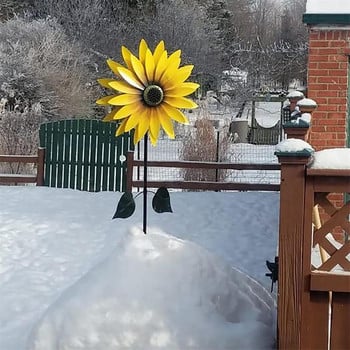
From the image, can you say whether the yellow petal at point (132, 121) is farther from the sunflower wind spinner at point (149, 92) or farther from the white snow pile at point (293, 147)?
the white snow pile at point (293, 147)

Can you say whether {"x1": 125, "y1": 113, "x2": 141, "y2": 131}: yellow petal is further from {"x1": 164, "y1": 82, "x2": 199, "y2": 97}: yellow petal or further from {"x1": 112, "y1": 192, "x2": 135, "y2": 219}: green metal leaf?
{"x1": 112, "y1": 192, "x2": 135, "y2": 219}: green metal leaf

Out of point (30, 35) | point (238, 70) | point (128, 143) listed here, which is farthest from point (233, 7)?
point (128, 143)

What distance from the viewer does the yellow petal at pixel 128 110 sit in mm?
3790

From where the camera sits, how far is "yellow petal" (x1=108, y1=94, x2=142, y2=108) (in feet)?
12.4

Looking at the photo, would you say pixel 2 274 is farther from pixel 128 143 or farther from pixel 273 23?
pixel 273 23

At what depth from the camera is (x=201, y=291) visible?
345 cm

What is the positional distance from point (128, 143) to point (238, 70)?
60.1 feet

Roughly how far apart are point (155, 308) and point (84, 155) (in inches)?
306

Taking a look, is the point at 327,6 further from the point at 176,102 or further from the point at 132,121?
the point at 132,121

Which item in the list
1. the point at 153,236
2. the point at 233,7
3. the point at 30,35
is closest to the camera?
the point at 153,236

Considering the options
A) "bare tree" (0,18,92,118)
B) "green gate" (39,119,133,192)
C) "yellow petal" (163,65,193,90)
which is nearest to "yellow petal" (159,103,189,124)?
"yellow petal" (163,65,193,90)

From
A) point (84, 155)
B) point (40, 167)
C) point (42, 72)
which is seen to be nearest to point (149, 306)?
point (40, 167)

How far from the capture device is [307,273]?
3.24m

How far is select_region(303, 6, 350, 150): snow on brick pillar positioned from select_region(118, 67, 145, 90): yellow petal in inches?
101
